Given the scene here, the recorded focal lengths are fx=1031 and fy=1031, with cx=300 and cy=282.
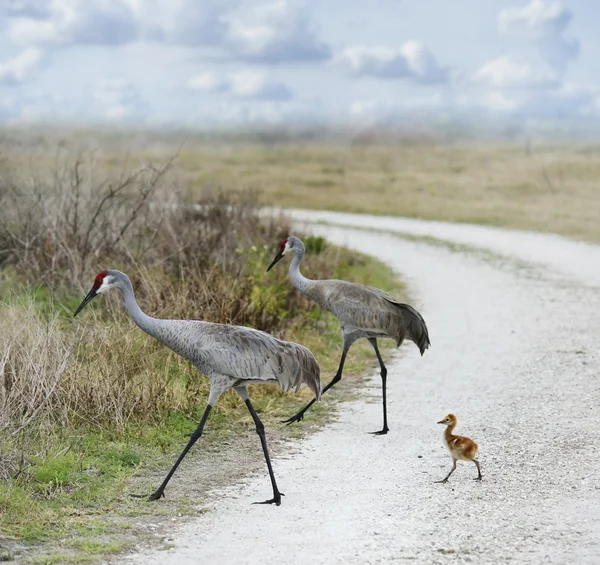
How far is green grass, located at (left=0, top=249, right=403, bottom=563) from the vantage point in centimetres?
597

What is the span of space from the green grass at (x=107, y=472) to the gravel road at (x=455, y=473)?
0.33 metres

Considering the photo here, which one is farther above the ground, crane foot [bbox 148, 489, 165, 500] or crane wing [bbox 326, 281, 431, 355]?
crane wing [bbox 326, 281, 431, 355]

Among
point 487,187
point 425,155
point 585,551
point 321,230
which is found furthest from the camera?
point 425,155

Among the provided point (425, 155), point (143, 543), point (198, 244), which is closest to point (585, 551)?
point (143, 543)

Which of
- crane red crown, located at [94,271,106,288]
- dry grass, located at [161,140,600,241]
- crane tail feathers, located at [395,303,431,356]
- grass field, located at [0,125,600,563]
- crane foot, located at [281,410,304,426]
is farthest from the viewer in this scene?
dry grass, located at [161,140,600,241]

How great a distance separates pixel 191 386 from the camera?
365 inches

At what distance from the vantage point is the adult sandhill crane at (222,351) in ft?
22.6

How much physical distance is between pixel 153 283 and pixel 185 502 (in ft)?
14.1

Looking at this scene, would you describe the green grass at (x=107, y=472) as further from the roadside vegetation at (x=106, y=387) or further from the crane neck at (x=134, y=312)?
the crane neck at (x=134, y=312)

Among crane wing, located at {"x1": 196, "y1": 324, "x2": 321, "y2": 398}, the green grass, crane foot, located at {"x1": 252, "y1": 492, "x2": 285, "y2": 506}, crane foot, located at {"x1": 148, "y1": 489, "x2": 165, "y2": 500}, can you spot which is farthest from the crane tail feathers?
crane foot, located at {"x1": 148, "y1": 489, "x2": 165, "y2": 500}

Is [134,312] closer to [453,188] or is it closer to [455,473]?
[455,473]

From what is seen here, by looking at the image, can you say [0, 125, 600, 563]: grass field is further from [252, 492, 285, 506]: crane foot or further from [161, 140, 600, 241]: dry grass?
[161, 140, 600, 241]: dry grass

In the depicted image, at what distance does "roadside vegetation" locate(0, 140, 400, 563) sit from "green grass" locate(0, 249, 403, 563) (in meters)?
0.01

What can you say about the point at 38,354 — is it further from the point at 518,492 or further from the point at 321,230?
the point at 321,230
